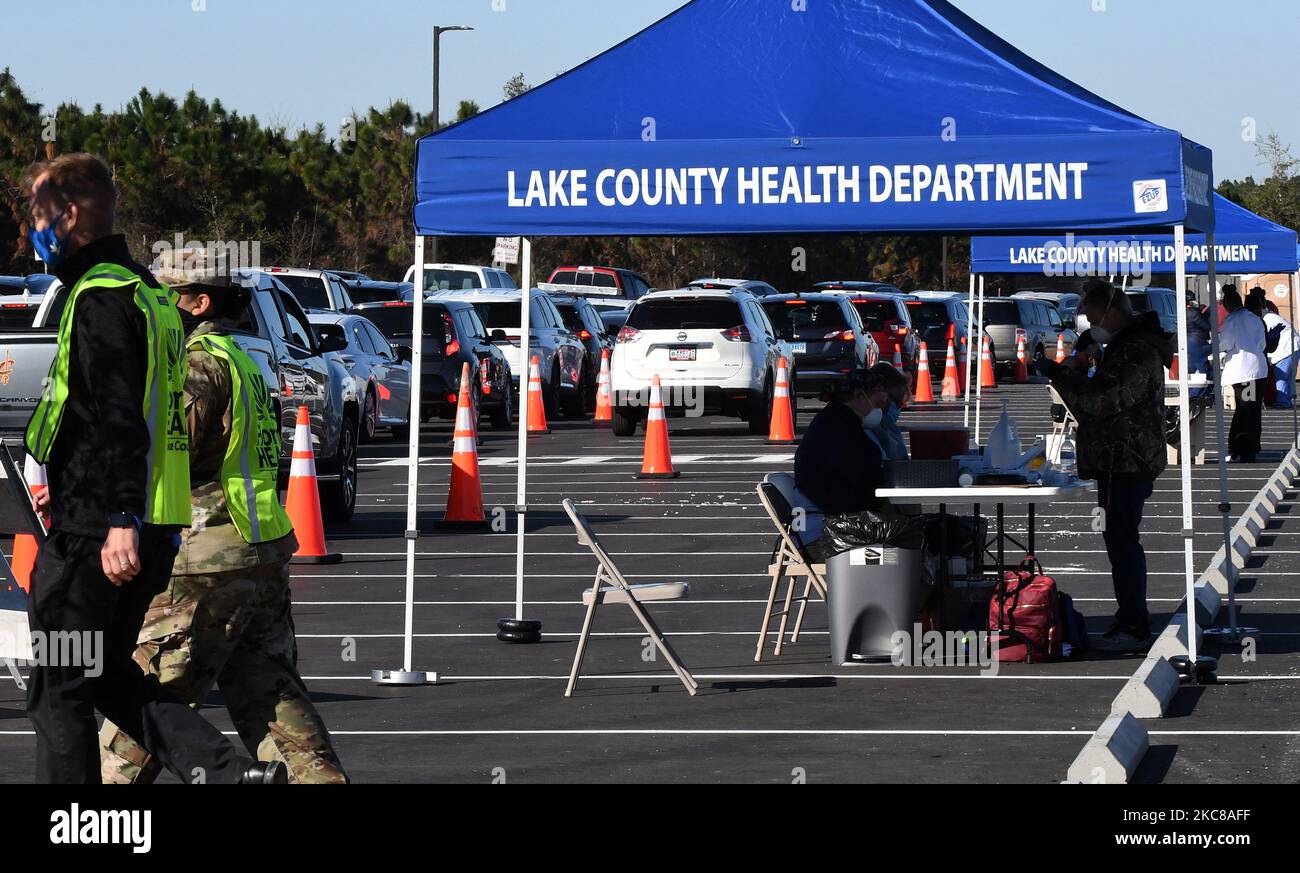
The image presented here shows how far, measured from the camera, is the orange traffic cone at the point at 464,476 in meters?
17.3

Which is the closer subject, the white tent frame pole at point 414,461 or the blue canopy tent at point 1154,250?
the white tent frame pole at point 414,461

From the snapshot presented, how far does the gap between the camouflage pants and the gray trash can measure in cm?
446

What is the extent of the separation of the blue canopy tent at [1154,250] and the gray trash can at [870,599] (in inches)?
312

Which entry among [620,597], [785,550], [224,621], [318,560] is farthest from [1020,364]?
[224,621]

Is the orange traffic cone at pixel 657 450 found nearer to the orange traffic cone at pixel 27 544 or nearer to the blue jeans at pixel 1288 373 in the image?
the blue jeans at pixel 1288 373

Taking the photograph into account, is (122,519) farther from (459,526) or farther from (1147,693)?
(459,526)

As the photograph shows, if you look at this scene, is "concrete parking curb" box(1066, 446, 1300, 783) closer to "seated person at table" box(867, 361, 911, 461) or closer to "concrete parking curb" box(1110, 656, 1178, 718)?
"concrete parking curb" box(1110, 656, 1178, 718)

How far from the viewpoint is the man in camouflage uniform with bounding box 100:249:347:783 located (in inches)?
258

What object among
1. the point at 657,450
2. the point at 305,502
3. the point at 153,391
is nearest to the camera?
the point at 153,391

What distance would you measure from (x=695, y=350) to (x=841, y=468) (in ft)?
52.8

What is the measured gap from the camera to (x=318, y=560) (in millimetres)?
15422

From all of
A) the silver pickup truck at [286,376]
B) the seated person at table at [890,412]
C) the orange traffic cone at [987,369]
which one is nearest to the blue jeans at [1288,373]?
the orange traffic cone at [987,369]

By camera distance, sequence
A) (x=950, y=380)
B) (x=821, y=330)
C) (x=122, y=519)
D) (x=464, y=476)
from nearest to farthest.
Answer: (x=122, y=519) → (x=464, y=476) → (x=821, y=330) → (x=950, y=380)
